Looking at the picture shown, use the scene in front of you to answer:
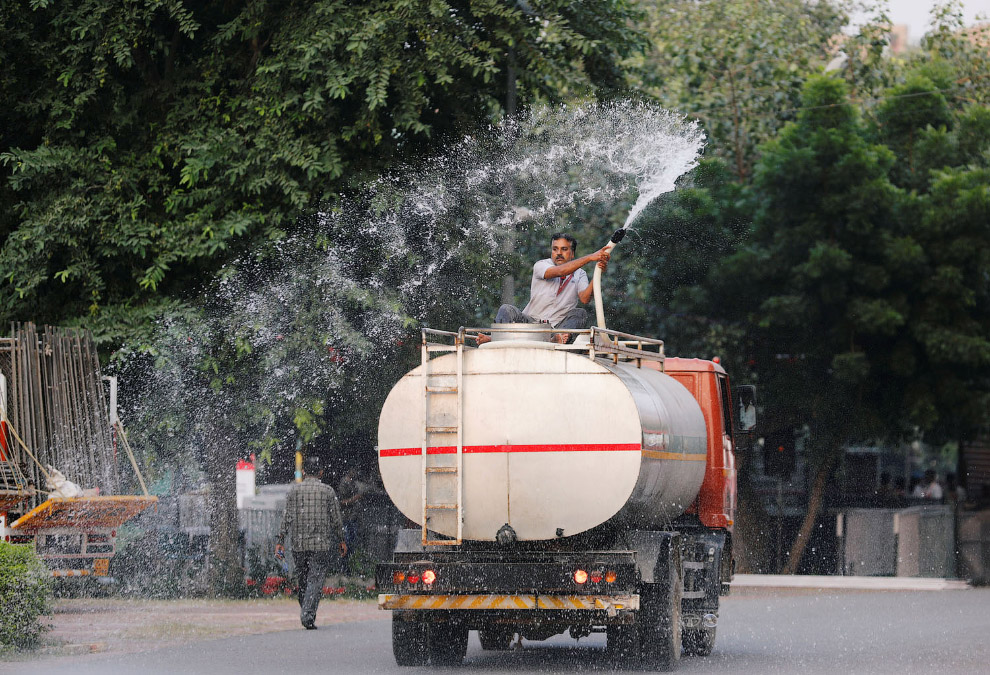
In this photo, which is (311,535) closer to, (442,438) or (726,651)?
(726,651)

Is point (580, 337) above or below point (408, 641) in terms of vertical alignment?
above

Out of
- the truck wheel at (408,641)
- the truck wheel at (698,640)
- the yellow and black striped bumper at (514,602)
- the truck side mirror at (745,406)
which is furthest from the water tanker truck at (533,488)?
the truck side mirror at (745,406)

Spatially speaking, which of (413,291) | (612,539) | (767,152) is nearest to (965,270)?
(767,152)

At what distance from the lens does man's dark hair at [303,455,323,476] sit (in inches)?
619

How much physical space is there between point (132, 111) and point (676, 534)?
34.1ft

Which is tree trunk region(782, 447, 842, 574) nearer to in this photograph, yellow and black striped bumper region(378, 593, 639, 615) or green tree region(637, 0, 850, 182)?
green tree region(637, 0, 850, 182)

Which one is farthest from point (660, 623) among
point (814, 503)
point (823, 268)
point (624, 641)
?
point (814, 503)

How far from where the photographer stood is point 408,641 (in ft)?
37.9

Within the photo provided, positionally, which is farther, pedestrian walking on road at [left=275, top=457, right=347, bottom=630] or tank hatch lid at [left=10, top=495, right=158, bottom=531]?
tank hatch lid at [left=10, top=495, right=158, bottom=531]

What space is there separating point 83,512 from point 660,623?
8080 millimetres

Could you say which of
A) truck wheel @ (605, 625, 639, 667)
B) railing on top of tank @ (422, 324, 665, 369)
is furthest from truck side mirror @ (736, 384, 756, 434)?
truck wheel @ (605, 625, 639, 667)

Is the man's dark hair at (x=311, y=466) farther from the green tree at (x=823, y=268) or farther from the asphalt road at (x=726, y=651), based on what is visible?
the green tree at (x=823, y=268)

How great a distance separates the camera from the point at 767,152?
2564cm

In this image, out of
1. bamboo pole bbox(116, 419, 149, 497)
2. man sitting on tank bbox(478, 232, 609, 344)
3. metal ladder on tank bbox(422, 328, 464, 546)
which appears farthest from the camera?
bamboo pole bbox(116, 419, 149, 497)
